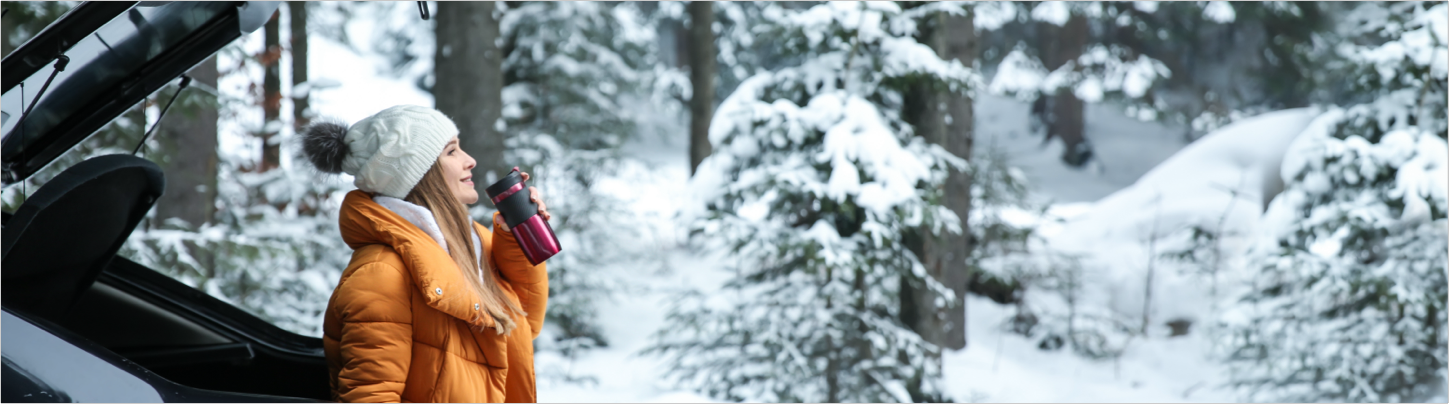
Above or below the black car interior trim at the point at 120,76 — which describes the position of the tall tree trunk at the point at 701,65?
above

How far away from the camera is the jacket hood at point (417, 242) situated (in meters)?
2.04

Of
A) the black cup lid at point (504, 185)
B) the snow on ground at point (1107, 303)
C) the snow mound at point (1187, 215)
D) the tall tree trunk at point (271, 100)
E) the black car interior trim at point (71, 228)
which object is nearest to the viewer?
the black car interior trim at point (71, 228)

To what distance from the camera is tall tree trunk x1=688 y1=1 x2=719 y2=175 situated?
12375 millimetres

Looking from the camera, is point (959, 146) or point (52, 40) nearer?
point (52, 40)

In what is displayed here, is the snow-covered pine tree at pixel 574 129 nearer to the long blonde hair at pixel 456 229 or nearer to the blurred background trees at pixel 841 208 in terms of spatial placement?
the blurred background trees at pixel 841 208

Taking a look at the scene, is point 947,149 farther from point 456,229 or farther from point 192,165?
point 456,229

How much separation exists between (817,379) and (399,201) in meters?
4.06

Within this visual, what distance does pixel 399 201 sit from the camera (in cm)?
216

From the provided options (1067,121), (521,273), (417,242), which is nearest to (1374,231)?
(521,273)

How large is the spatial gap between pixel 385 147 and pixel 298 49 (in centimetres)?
864

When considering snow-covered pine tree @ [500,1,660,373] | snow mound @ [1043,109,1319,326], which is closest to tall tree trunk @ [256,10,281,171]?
snow-covered pine tree @ [500,1,660,373]

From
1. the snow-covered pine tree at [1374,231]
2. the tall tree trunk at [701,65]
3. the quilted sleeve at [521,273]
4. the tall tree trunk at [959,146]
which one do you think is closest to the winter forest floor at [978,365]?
the tall tree trunk at [959,146]

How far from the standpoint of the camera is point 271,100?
7.18 meters

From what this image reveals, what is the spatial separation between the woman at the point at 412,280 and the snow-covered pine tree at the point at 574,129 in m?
6.78
